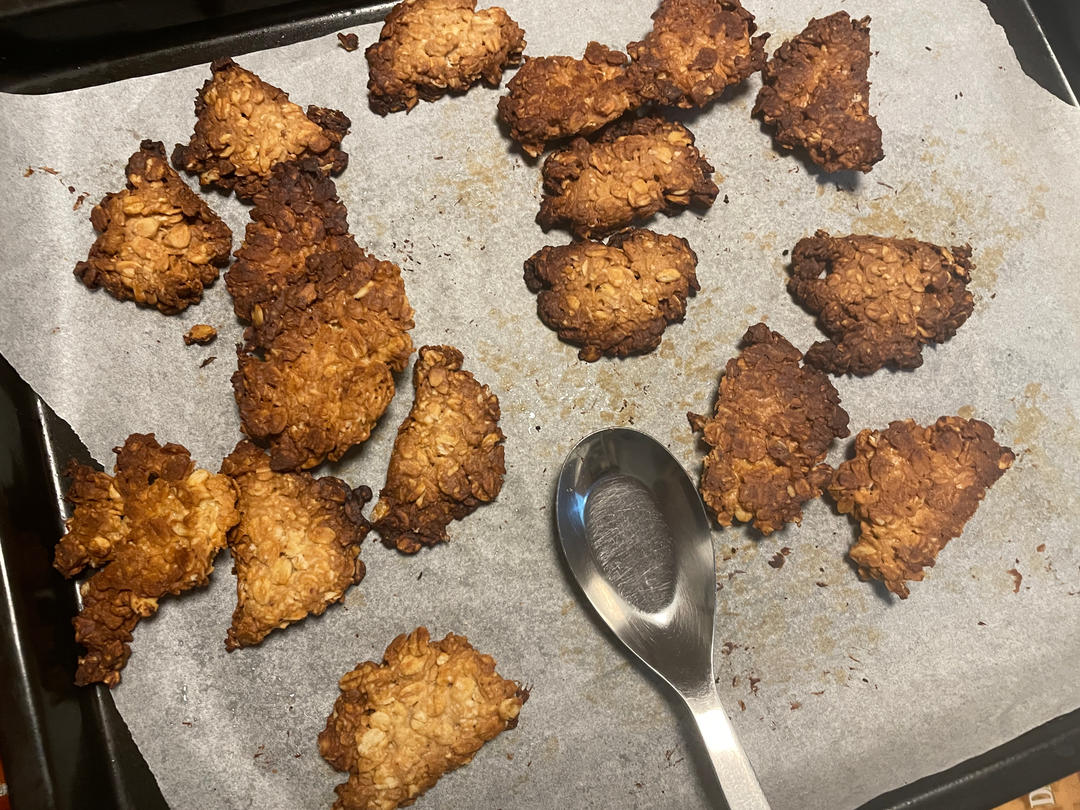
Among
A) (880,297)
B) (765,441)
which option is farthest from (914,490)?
(880,297)

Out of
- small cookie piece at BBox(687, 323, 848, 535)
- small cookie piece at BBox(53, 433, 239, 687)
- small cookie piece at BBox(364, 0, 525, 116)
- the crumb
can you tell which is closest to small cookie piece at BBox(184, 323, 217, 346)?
small cookie piece at BBox(53, 433, 239, 687)

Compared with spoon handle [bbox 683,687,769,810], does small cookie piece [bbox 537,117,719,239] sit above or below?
above

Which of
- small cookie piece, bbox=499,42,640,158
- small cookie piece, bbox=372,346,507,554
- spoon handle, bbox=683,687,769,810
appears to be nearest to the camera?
spoon handle, bbox=683,687,769,810

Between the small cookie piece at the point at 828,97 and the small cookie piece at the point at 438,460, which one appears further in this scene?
the small cookie piece at the point at 828,97

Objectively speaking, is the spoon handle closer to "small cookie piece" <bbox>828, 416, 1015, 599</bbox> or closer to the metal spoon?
the metal spoon

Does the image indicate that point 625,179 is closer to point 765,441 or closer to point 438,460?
point 765,441

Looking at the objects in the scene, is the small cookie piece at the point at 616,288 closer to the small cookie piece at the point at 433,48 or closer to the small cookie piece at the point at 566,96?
the small cookie piece at the point at 566,96

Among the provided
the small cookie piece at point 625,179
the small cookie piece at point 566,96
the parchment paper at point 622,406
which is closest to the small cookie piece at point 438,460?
the parchment paper at point 622,406
